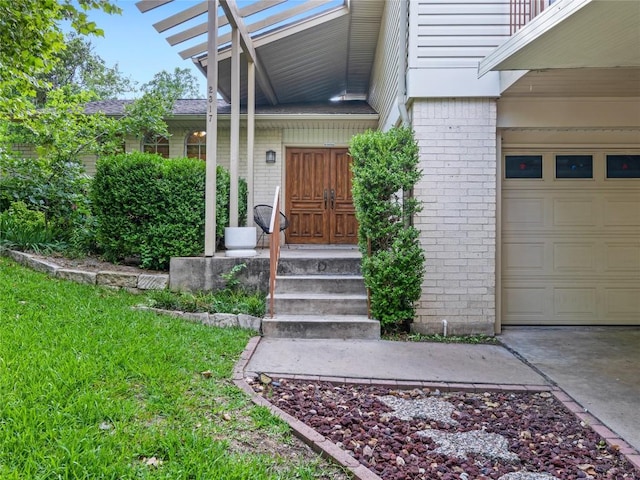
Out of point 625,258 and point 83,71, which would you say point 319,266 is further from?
point 83,71

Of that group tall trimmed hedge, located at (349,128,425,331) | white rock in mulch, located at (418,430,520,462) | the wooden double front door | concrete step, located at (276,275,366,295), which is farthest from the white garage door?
the wooden double front door

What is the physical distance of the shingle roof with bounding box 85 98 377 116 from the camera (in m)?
8.12

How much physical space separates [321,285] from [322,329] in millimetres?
736

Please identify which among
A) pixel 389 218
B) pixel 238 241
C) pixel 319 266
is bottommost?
pixel 319 266

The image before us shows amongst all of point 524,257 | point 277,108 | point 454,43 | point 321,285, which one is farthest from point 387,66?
point 321,285

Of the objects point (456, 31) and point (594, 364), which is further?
point (456, 31)

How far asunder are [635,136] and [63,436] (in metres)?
6.43

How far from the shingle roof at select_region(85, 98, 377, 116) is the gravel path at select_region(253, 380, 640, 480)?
620 centimetres

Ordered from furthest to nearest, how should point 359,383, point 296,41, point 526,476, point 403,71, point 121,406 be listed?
point 296,41
point 403,71
point 359,383
point 121,406
point 526,476

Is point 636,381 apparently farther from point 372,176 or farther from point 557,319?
point 372,176

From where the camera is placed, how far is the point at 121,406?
227cm

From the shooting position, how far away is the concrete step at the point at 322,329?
4.45m

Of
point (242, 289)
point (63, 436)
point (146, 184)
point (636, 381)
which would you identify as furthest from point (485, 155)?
point (63, 436)

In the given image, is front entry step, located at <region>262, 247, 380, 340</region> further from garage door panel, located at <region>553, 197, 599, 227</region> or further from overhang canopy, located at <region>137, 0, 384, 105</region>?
overhang canopy, located at <region>137, 0, 384, 105</region>
